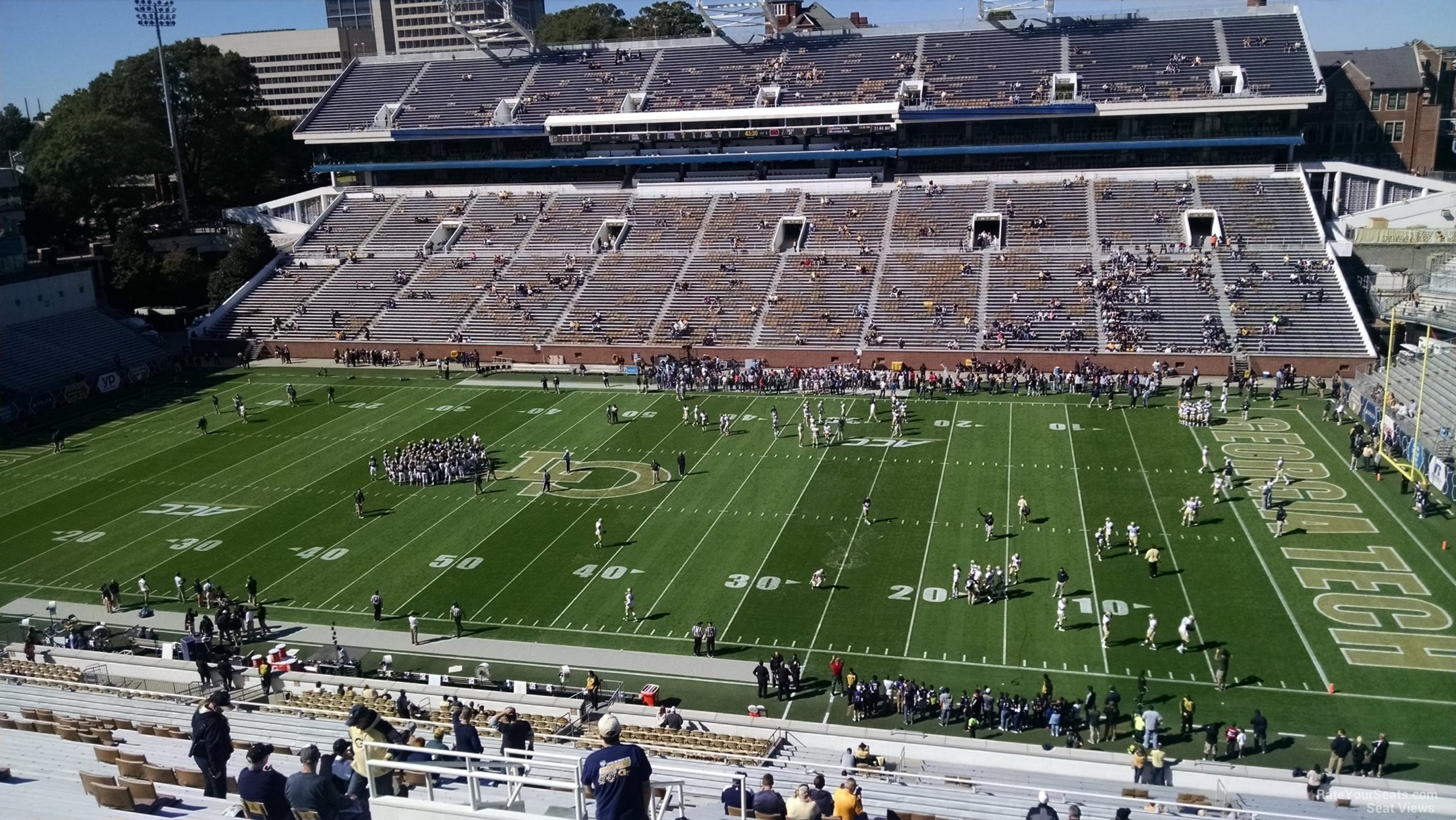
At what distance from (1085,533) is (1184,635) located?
19.5 feet

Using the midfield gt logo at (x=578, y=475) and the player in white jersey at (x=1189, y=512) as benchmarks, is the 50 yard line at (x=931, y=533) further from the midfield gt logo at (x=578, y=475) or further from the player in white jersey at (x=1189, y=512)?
the midfield gt logo at (x=578, y=475)

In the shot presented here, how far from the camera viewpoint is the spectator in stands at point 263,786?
30.5 feet

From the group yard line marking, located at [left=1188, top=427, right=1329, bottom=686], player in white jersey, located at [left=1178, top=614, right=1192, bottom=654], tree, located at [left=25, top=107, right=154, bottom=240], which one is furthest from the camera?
tree, located at [left=25, top=107, right=154, bottom=240]

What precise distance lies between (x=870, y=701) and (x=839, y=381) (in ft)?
77.6

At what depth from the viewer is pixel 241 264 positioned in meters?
60.2

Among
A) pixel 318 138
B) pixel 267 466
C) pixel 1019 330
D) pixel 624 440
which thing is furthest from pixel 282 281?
pixel 1019 330

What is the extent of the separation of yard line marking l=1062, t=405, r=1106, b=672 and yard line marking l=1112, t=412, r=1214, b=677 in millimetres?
457

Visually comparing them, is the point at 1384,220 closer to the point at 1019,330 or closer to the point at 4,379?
the point at 1019,330

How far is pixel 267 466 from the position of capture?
36.5 m

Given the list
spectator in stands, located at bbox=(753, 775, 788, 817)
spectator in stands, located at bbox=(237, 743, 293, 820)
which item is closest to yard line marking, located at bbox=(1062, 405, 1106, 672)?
spectator in stands, located at bbox=(753, 775, 788, 817)

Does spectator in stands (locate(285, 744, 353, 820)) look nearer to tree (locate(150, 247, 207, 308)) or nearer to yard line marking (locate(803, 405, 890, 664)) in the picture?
yard line marking (locate(803, 405, 890, 664))

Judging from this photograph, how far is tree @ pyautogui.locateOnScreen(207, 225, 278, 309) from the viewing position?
2329 inches

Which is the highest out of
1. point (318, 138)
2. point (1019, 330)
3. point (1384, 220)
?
point (318, 138)

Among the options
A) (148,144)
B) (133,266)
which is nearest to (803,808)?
(133,266)
